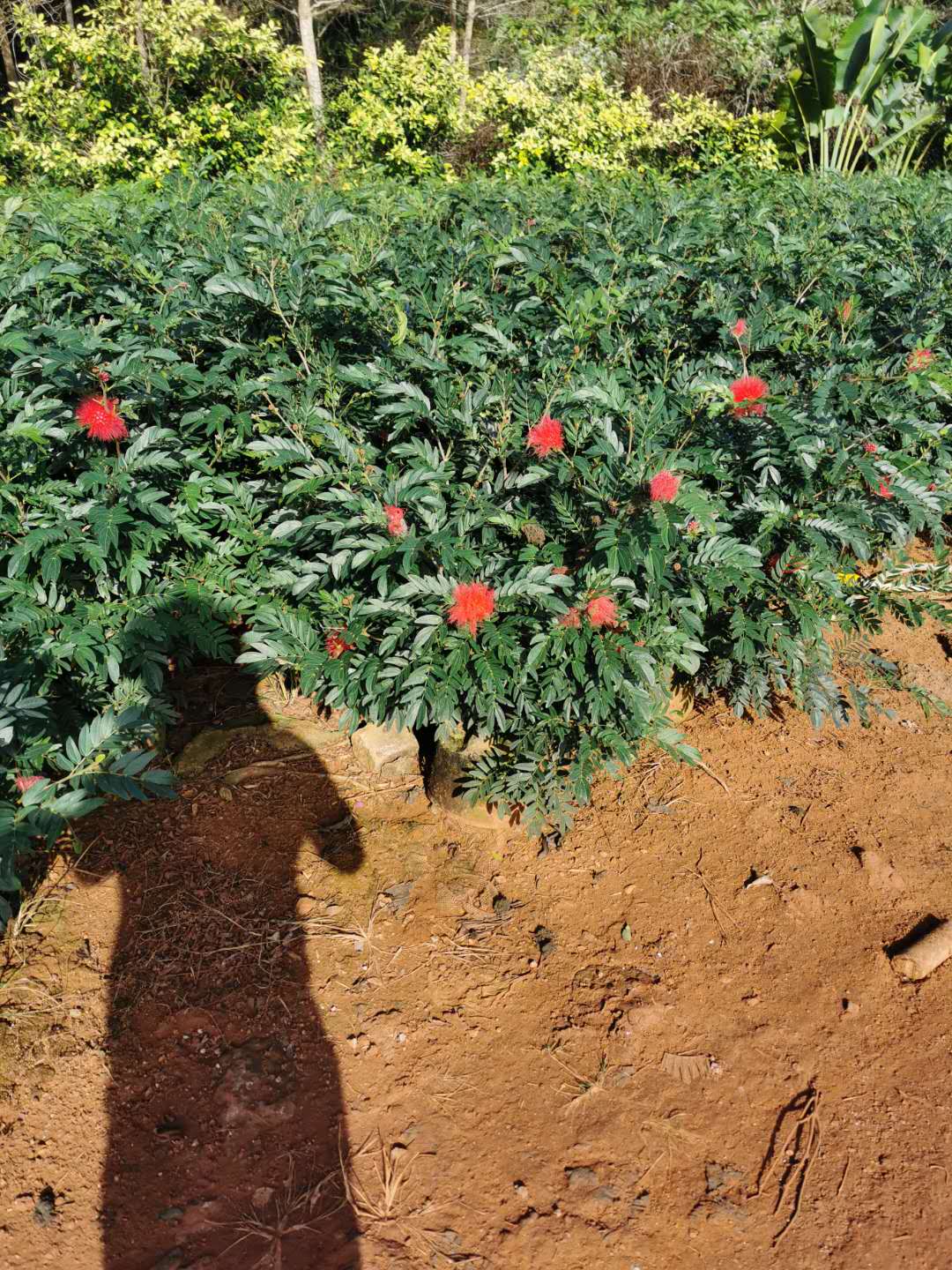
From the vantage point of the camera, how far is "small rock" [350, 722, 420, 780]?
3.19 m

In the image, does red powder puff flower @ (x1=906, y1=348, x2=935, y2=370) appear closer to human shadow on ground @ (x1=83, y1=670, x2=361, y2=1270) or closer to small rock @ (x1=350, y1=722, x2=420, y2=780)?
small rock @ (x1=350, y1=722, x2=420, y2=780)

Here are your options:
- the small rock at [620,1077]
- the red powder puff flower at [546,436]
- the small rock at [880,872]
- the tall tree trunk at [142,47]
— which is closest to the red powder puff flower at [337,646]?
the red powder puff flower at [546,436]

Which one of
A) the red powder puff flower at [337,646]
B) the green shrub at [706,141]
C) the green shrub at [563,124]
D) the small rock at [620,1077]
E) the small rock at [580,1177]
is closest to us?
the small rock at [580,1177]

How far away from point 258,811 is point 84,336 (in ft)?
5.69

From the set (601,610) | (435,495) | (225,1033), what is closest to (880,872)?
(601,610)

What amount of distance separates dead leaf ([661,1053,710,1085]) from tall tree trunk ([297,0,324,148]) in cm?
1055

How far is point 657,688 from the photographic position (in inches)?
112

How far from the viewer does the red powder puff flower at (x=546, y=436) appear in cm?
254

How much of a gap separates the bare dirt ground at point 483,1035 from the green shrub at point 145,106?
762cm

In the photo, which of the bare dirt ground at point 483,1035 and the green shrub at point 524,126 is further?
the green shrub at point 524,126

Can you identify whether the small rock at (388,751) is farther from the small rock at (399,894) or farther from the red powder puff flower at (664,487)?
the red powder puff flower at (664,487)

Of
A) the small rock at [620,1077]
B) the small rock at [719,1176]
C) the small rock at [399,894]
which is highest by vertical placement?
the small rock at [399,894]

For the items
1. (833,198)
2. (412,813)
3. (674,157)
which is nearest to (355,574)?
(412,813)

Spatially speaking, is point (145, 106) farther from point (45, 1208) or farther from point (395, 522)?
point (45, 1208)
